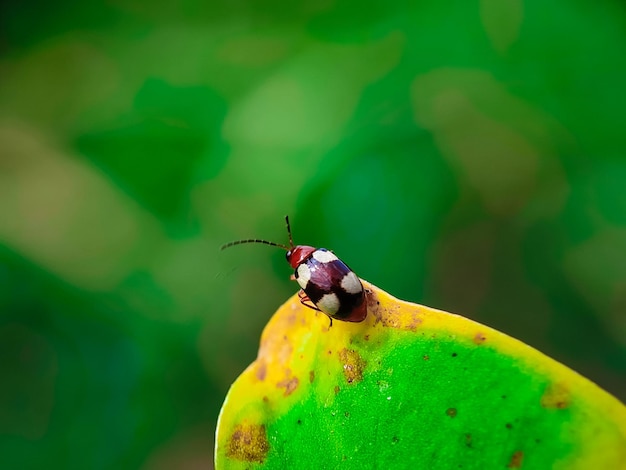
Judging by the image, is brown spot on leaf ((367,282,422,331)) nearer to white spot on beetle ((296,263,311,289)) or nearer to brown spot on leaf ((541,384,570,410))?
brown spot on leaf ((541,384,570,410))

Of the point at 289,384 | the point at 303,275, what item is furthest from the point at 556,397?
the point at 303,275

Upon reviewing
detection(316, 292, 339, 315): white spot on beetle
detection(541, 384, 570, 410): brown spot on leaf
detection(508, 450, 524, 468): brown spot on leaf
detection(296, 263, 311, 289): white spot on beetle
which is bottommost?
detection(508, 450, 524, 468): brown spot on leaf

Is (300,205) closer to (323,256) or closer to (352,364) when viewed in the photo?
(323,256)

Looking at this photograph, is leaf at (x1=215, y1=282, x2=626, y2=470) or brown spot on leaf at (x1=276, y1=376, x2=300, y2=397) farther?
brown spot on leaf at (x1=276, y1=376, x2=300, y2=397)

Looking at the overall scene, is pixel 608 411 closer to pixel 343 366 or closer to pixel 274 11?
pixel 343 366

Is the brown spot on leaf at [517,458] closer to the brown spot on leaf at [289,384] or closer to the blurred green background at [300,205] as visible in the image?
the brown spot on leaf at [289,384]

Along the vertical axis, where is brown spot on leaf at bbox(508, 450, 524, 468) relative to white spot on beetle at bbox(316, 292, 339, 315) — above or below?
below

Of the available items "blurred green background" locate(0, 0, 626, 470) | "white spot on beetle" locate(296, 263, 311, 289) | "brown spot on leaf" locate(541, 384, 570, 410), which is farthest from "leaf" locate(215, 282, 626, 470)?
"blurred green background" locate(0, 0, 626, 470)
